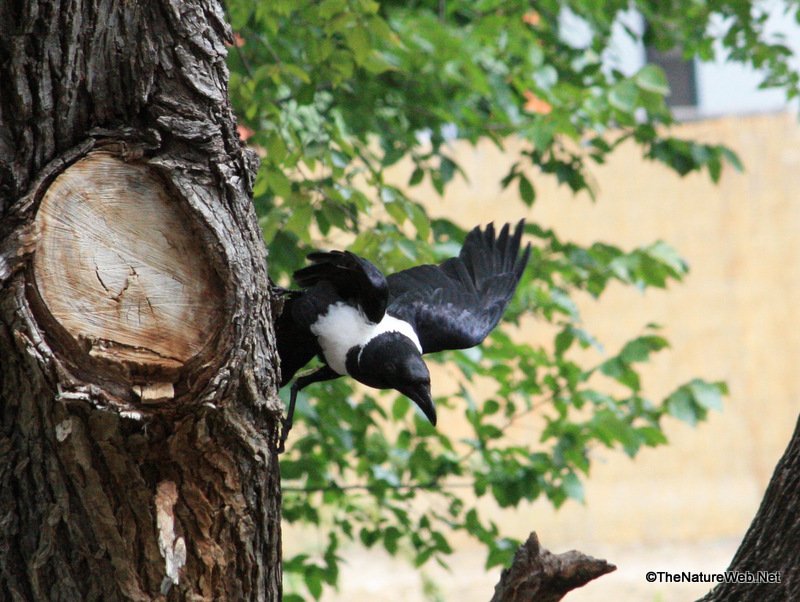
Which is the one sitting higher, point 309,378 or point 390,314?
point 390,314

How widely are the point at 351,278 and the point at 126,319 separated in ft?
3.52

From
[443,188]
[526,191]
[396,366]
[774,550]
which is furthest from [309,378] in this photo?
[774,550]

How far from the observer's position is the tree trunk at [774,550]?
169cm

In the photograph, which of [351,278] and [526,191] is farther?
[526,191]

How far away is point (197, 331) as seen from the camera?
1.51 metres

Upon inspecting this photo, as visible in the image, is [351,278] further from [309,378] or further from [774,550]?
[774,550]

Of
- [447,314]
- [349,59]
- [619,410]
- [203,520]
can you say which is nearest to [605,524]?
[619,410]

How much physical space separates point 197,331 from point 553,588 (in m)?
0.83

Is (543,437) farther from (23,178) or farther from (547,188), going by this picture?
(547,188)

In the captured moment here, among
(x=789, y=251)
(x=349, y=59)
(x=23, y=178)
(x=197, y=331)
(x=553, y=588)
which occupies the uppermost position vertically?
(x=789, y=251)

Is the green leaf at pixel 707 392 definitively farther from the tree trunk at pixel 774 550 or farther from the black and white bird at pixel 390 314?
the tree trunk at pixel 774 550

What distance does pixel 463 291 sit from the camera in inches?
124

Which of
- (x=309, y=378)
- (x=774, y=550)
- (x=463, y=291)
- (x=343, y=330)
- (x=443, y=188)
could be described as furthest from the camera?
(x=443, y=188)

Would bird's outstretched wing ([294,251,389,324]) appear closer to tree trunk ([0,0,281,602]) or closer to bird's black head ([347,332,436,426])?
bird's black head ([347,332,436,426])
